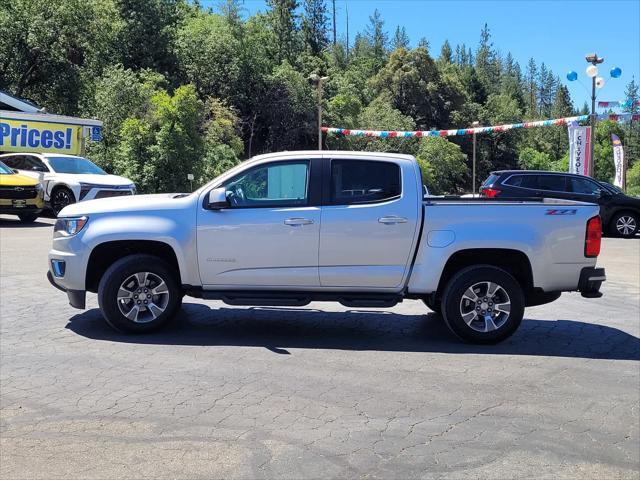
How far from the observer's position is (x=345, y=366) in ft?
19.0

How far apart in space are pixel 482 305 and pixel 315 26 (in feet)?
284

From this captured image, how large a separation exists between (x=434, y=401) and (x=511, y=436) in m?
0.75

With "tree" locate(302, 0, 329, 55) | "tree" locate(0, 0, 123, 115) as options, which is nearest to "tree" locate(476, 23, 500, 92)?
"tree" locate(302, 0, 329, 55)

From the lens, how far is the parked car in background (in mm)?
17391

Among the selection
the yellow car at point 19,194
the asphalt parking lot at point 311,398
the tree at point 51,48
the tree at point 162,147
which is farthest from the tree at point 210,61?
the asphalt parking lot at point 311,398

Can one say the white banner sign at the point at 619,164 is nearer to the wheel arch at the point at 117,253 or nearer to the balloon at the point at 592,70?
the balloon at the point at 592,70

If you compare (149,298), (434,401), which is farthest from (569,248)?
(149,298)

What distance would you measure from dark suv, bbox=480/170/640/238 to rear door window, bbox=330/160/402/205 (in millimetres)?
10677

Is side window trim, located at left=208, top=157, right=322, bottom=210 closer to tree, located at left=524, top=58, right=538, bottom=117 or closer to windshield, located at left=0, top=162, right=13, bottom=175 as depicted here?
windshield, located at left=0, top=162, right=13, bottom=175

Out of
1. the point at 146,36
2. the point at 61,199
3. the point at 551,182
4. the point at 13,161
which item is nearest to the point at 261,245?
the point at 61,199

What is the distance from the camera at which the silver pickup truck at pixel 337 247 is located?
645cm

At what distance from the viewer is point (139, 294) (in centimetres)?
661

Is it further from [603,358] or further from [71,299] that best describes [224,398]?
[603,358]

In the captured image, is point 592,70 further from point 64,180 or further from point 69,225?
point 69,225
